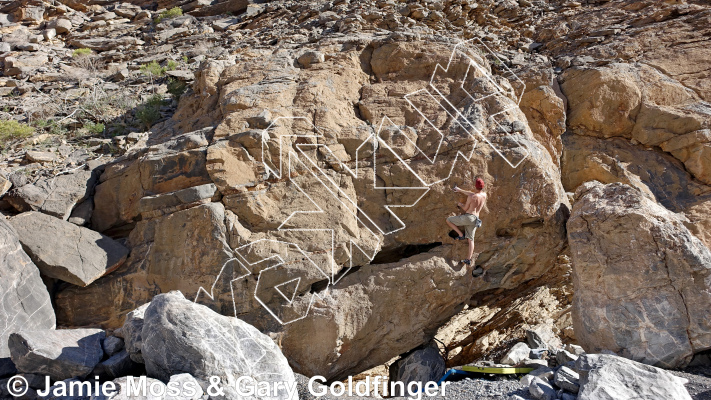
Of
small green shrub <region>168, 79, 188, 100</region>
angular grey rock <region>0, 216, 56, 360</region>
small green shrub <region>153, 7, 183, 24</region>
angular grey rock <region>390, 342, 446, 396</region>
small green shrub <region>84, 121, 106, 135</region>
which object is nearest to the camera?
angular grey rock <region>0, 216, 56, 360</region>

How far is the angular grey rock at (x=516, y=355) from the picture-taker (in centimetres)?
536

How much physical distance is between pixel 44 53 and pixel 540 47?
10.7 metres

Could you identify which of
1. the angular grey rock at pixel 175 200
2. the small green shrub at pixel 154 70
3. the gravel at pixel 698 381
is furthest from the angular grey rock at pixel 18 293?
the gravel at pixel 698 381

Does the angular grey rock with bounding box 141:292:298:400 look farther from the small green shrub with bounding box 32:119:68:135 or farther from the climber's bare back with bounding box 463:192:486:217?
the small green shrub with bounding box 32:119:68:135

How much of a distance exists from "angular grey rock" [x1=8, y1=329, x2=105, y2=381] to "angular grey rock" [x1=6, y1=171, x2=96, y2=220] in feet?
5.43

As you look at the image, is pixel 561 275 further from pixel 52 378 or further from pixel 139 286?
pixel 52 378

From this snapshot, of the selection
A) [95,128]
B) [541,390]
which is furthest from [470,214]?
[95,128]

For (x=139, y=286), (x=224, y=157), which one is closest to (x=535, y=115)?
(x=224, y=157)

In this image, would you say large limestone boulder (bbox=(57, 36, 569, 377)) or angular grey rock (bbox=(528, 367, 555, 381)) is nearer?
angular grey rock (bbox=(528, 367, 555, 381))

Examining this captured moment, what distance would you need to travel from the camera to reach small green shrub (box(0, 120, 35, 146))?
21.8ft

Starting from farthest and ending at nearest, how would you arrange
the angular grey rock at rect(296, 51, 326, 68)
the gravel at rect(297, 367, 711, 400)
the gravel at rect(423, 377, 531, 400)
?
the angular grey rock at rect(296, 51, 326, 68) < the gravel at rect(423, 377, 531, 400) < the gravel at rect(297, 367, 711, 400)

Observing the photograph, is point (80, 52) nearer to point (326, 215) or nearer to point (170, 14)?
point (170, 14)

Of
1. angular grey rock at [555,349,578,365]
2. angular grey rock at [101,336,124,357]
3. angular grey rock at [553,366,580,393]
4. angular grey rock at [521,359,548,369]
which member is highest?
angular grey rock at [101,336,124,357]

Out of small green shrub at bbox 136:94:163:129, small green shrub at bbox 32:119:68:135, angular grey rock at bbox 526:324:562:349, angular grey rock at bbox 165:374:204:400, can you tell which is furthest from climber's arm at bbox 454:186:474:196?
small green shrub at bbox 32:119:68:135
